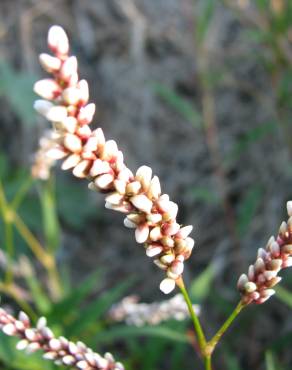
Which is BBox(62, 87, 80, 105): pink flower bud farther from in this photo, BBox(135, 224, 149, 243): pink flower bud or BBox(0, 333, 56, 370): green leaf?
BBox(0, 333, 56, 370): green leaf

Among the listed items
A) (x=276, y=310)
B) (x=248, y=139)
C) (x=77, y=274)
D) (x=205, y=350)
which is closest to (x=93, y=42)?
(x=77, y=274)

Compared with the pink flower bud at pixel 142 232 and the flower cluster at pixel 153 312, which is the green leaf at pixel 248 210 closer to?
the flower cluster at pixel 153 312

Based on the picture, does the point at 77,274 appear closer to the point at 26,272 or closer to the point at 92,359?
the point at 26,272

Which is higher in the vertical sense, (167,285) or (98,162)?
(98,162)

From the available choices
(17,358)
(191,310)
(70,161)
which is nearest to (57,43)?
(70,161)

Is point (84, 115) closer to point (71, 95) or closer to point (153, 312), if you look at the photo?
point (71, 95)

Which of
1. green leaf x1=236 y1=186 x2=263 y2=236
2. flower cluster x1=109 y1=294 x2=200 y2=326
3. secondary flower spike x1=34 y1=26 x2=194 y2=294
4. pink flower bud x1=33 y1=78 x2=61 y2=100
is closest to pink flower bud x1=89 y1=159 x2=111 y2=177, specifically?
secondary flower spike x1=34 y1=26 x2=194 y2=294

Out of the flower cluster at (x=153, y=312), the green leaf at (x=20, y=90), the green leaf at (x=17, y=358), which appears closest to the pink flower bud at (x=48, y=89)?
the flower cluster at (x=153, y=312)
